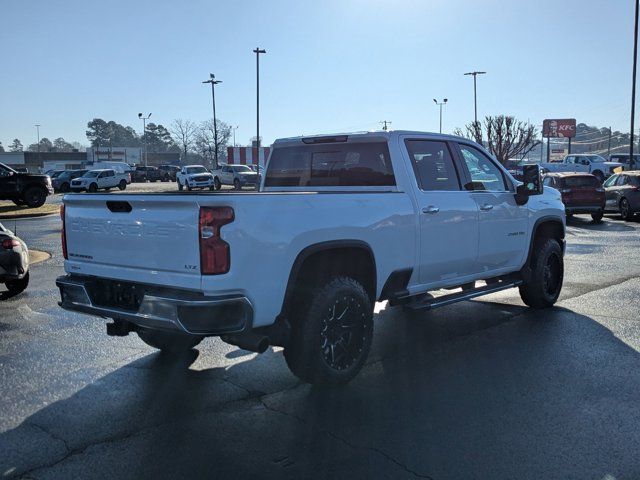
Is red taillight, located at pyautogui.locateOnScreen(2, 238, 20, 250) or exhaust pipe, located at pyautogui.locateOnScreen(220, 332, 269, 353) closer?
exhaust pipe, located at pyautogui.locateOnScreen(220, 332, 269, 353)

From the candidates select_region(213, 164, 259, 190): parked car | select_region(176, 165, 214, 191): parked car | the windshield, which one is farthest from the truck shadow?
select_region(213, 164, 259, 190): parked car

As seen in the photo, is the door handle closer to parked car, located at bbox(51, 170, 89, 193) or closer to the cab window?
the cab window

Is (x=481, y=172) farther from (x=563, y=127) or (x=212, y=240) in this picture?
(x=563, y=127)

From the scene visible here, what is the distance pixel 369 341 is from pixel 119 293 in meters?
1.99

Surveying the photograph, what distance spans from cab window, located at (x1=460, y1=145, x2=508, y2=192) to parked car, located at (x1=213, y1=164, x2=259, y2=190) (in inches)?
1623

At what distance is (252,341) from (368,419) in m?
0.95

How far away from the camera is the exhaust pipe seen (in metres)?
4.16

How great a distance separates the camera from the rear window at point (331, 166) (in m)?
5.83

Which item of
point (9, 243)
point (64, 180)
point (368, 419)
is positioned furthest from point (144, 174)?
point (368, 419)

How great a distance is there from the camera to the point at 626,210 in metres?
20.7

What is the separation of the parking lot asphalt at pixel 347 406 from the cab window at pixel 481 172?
1.52 metres

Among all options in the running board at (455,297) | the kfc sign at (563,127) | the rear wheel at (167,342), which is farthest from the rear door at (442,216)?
the kfc sign at (563,127)

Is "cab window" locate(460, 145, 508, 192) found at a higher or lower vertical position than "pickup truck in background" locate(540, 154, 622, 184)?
lower

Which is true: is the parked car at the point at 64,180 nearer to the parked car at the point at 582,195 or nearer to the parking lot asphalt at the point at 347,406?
the parked car at the point at 582,195
